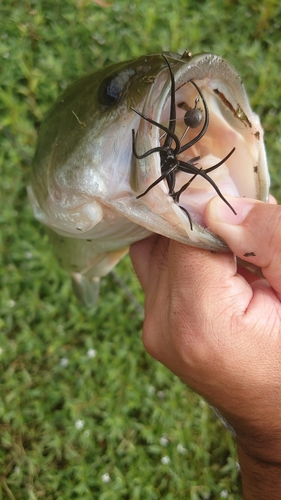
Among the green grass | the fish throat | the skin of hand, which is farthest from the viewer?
the green grass

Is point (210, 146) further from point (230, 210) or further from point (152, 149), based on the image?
point (152, 149)

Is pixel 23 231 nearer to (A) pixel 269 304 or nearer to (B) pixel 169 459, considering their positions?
(B) pixel 169 459

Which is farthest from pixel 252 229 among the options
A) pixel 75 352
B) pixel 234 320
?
pixel 75 352

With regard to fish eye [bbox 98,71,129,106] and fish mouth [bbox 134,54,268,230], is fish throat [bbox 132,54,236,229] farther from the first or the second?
fish eye [bbox 98,71,129,106]

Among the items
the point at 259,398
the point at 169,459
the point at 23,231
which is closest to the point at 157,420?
the point at 169,459

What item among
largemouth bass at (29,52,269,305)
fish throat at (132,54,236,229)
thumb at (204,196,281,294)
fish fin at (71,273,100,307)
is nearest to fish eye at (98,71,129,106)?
largemouth bass at (29,52,269,305)

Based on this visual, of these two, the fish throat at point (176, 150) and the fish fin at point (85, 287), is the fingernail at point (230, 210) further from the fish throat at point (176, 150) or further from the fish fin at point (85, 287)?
the fish fin at point (85, 287)
